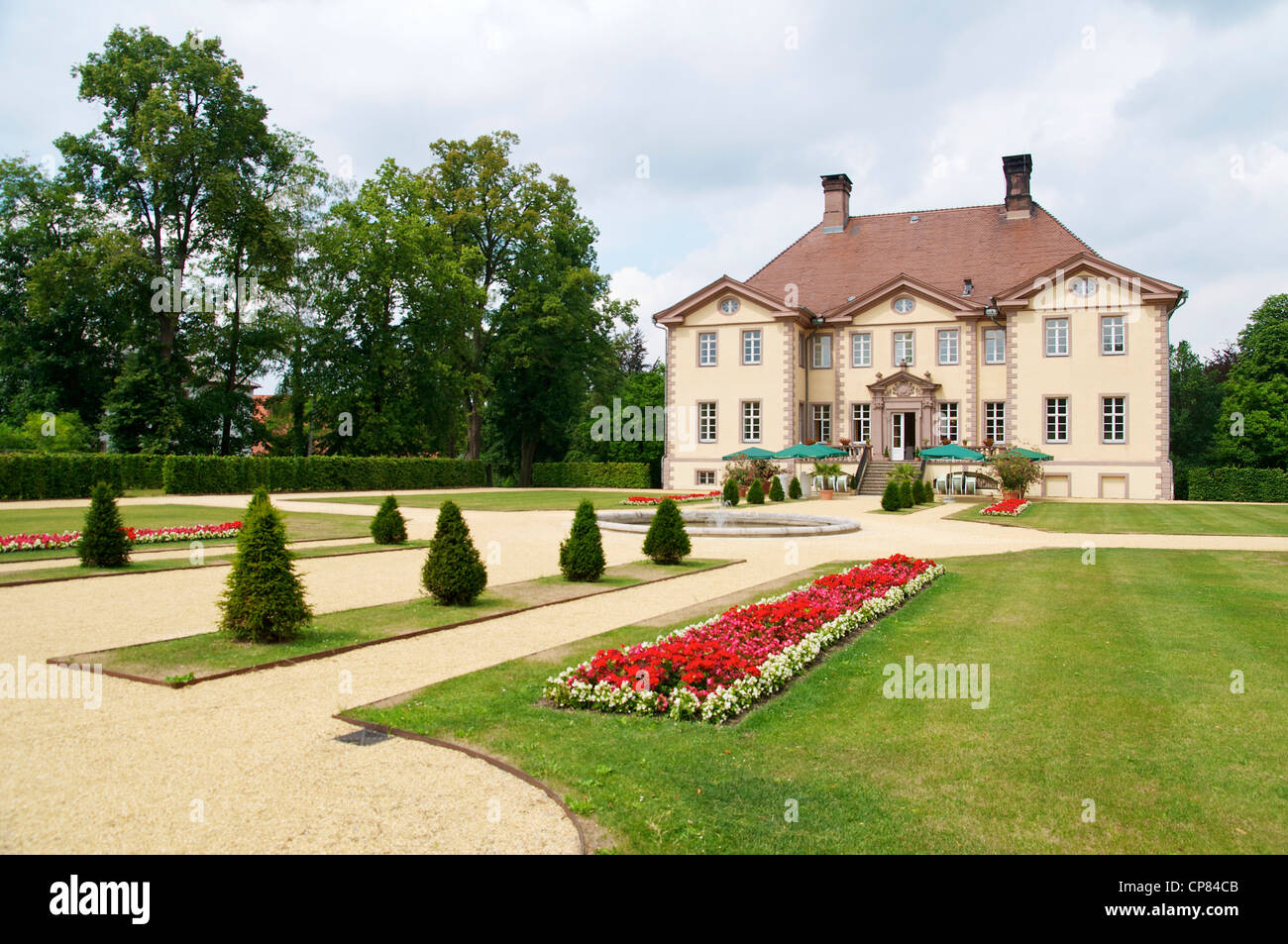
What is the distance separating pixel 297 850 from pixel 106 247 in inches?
1556

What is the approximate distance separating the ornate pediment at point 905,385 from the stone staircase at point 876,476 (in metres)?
3.49

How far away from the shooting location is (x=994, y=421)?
4047cm

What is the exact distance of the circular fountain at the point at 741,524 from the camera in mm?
20234

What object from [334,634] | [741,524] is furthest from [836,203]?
[334,634]

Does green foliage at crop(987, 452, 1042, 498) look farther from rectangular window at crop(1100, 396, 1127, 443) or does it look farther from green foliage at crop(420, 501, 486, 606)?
Answer: green foliage at crop(420, 501, 486, 606)

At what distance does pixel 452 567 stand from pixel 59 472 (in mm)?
26128

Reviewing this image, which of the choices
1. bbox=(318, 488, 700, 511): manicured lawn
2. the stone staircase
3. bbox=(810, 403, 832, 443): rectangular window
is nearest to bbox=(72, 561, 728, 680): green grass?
bbox=(318, 488, 700, 511): manicured lawn

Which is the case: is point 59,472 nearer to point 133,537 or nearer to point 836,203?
point 133,537

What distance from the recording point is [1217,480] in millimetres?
36281

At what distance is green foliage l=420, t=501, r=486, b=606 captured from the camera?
10.5 meters

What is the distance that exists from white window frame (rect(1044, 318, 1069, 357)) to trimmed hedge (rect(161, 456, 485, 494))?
1190 inches

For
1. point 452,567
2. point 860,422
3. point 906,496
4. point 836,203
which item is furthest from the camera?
point 836,203

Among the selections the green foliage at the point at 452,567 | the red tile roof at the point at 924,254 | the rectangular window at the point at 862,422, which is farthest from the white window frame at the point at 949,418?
→ the green foliage at the point at 452,567
